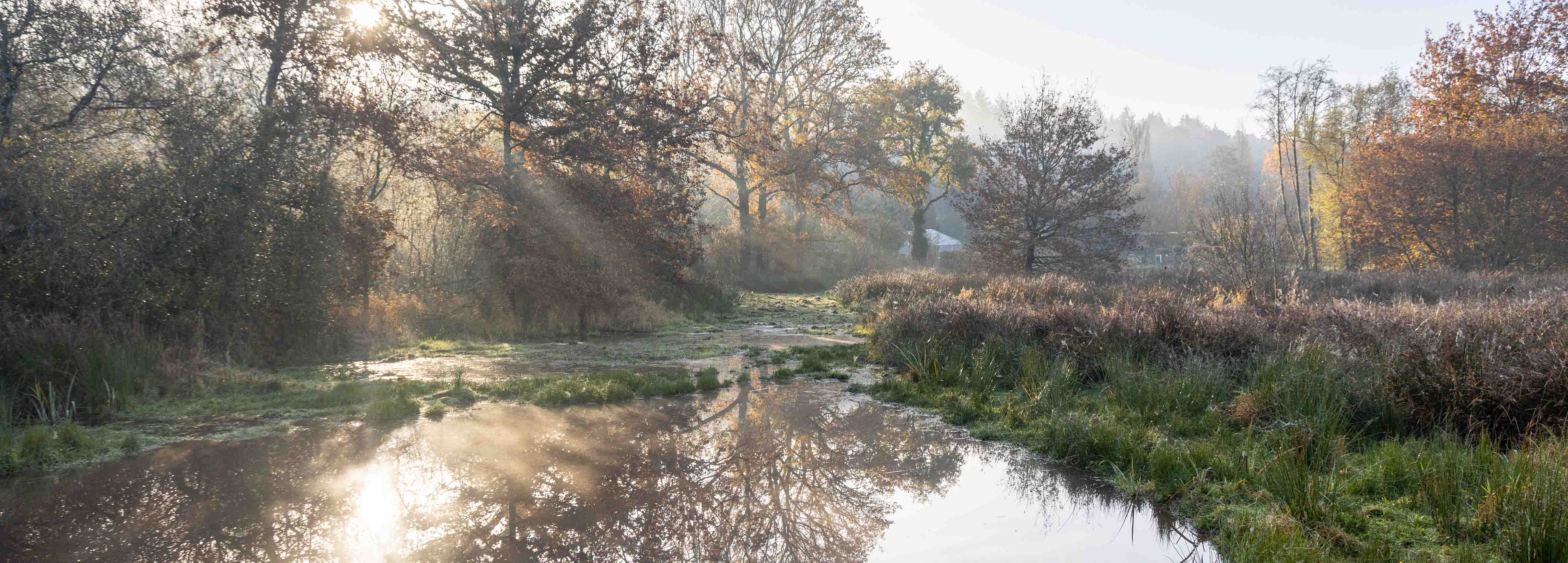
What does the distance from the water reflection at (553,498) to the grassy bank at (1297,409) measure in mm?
488

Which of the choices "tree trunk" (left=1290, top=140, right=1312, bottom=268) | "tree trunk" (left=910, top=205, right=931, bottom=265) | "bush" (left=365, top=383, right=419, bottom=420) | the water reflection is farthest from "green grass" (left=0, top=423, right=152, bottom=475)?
"tree trunk" (left=910, top=205, right=931, bottom=265)

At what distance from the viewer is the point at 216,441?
586 cm

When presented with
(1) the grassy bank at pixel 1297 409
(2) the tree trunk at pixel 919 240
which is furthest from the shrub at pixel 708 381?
(2) the tree trunk at pixel 919 240

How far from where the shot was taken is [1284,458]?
4168 millimetres

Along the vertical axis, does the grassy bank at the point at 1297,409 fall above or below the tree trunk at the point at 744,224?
below

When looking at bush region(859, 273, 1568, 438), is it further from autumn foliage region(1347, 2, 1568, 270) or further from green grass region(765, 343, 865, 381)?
autumn foliage region(1347, 2, 1568, 270)

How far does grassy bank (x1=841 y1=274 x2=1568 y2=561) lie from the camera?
137 inches

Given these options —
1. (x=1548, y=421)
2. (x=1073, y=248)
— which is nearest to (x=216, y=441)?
(x=1548, y=421)

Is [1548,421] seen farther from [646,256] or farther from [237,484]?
[646,256]

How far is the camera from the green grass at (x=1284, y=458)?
333 cm

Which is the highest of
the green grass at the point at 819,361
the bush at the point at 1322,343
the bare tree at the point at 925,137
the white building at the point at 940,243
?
the bare tree at the point at 925,137

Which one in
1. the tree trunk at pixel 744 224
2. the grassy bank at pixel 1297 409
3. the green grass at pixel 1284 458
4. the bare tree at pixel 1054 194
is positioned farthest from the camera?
the tree trunk at pixel 744 224

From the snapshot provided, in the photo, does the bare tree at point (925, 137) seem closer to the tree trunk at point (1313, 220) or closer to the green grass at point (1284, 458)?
the tree trunk at point (1313, 220)

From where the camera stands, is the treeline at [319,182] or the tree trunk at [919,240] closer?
the treeline at [319,182]
